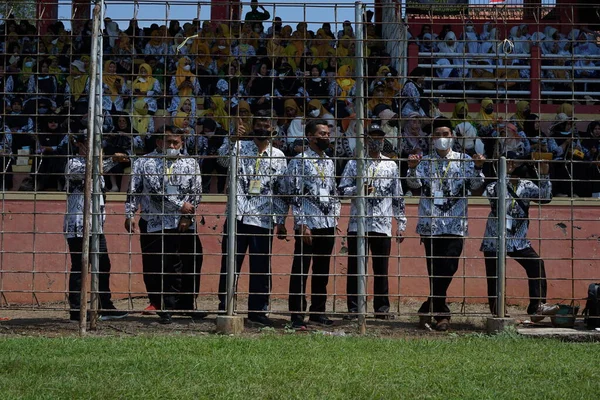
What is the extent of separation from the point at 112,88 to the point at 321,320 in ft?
11.8

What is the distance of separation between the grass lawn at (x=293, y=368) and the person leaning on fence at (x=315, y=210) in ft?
5.31

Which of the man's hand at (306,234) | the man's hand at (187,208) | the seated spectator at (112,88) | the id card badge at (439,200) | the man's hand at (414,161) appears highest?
the seated spectator at (112,88)

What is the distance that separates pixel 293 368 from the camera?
20.3ft

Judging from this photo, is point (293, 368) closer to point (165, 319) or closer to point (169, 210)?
point (165, 319)

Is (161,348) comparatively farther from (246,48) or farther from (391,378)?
(246,48)

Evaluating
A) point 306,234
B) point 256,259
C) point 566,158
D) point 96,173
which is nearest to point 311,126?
point 306,234

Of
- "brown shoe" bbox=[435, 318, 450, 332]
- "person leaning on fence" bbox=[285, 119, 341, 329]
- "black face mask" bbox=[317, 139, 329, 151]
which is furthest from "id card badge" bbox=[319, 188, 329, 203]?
"brown shoe" bbox=[435, 318, 450, 332]

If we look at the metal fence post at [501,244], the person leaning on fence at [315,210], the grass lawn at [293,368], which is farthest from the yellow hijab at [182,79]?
the metal fence post at [501,244]

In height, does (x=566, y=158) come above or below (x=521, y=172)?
above

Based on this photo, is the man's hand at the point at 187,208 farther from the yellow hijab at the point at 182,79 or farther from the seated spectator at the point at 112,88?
the seated spectator at the point at 112,88

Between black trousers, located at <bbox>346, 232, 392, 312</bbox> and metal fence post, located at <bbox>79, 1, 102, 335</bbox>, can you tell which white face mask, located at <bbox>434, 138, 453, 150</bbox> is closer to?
black trousers, located at <bbox>346, 232, 392, 312</bbox>

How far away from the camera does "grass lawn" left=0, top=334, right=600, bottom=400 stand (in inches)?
218

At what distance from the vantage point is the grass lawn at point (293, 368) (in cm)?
555

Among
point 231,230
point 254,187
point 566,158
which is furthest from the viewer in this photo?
point 566,158
